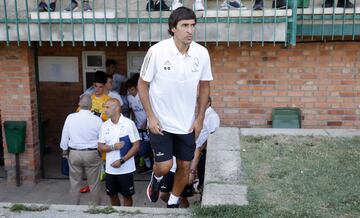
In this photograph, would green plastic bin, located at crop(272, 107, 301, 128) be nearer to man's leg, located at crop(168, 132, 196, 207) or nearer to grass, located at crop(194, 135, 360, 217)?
grass, located at crop(194, 135, 360, 217)

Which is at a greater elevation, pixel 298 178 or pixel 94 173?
pixel 298 178

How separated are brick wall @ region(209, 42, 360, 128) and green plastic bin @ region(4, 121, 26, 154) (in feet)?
10.1

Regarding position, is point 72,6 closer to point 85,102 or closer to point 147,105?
point 85,102

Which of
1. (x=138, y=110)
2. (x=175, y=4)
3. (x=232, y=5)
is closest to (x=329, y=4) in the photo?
(x=232, y=5)

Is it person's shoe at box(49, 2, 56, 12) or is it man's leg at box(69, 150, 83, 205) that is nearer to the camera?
man's leg at box(69, 150, 83, 205)

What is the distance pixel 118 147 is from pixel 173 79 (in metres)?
2.09

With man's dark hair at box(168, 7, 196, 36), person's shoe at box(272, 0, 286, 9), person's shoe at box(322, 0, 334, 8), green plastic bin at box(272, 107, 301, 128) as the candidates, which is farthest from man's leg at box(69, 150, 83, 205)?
person's shoe at box(322, 0, 334, 8)

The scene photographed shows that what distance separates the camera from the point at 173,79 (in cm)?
414

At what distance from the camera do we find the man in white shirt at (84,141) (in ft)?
21.1

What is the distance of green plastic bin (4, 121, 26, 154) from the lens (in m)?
7.79

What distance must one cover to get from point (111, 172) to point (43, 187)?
2.52 metres

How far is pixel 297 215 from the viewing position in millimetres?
3711

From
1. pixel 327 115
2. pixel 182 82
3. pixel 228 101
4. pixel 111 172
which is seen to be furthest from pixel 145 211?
pixel 327 115

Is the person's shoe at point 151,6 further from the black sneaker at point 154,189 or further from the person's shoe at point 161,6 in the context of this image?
the black sneaker at point 154,189
